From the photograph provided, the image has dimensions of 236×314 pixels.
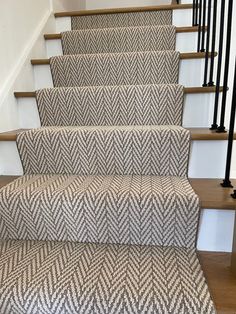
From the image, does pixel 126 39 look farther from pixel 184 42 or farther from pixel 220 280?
pixel 220 280

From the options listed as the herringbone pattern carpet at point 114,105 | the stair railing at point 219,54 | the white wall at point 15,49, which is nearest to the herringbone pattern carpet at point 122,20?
the stair railing at point 219,54

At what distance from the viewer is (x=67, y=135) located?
987 mm

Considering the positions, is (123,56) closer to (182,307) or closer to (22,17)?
(22,17)

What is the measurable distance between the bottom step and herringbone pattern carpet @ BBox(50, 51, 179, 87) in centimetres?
88

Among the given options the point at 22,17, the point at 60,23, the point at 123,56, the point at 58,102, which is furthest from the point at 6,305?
the point at 60,23

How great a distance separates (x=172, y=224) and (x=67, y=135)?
1.64ft

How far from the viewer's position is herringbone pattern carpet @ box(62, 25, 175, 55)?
5.12 feet

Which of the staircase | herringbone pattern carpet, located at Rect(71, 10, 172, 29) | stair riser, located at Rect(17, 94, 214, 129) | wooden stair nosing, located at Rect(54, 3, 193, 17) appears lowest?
the staircase

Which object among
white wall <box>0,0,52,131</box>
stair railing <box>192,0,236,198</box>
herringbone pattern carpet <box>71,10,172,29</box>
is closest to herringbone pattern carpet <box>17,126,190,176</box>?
stair railing <box>192,0,236,198</box>

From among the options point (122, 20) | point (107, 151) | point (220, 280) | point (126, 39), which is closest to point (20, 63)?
point (126, 39)

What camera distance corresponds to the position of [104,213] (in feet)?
2.66

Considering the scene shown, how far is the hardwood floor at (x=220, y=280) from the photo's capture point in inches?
23.5

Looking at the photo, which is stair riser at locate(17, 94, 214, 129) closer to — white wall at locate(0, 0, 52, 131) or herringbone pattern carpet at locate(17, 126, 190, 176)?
herringbone pattern carpet at locate(17, 126, 190, 176)

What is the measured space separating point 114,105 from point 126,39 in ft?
2.15
